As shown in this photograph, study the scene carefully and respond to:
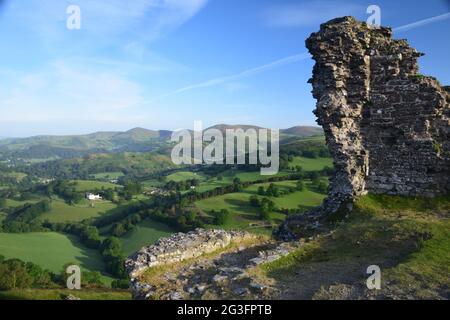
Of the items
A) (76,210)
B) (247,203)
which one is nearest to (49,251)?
(247,203)

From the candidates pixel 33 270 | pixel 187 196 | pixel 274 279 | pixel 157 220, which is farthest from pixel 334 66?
pixel 187 196

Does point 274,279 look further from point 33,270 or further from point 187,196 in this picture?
point 187,196

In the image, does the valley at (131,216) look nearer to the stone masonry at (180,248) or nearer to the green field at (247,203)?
the green field at (247,203)

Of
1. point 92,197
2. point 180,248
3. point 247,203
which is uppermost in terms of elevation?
point 180,248

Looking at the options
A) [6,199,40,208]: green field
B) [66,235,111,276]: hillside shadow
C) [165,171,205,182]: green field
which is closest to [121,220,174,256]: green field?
[66,235,111,276]: hillside shadow

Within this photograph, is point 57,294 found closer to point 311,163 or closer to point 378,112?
point 378,112
